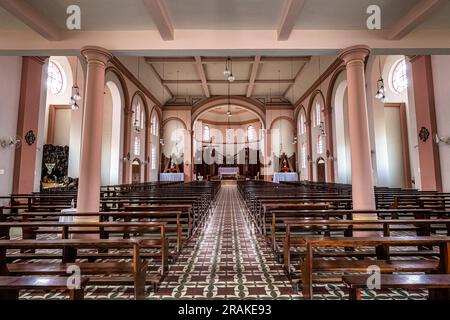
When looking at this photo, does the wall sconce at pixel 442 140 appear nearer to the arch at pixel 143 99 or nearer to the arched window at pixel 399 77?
the arched window at pixel 399 77

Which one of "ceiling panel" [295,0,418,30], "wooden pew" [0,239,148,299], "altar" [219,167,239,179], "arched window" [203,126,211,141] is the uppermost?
"arched window" [203,126,211,141]

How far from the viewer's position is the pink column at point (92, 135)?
5.09 m

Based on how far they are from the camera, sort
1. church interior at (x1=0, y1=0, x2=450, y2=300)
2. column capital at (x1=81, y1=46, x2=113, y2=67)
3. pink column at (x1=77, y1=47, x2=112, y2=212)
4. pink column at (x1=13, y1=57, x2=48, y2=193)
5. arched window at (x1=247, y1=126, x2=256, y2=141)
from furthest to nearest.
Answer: arched window at (x1=247, y1=126, x2=256, y2=141) < pink column at (x1=13, y1=57, x2=48, y2=193) < column capital at (x1=81, y1=46, x2=113, y2=67) < pink column at (x1=77, y1=47, x2=112, y2=212) < church interior at (x1=0, y1=0, x2=450, y2=300)

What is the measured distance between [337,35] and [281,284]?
5125 mm

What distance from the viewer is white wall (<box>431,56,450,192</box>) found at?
7762mm

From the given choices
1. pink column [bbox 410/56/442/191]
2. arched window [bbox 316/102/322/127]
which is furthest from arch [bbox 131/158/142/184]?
pink column [bbox 410/56/442/191]

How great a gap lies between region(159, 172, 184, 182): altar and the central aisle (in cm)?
1463

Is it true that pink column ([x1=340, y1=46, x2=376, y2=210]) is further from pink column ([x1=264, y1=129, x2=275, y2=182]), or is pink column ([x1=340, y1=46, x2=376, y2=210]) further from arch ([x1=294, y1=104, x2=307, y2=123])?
pink column ([x1=264, y1=129, x2=275, y2=182])

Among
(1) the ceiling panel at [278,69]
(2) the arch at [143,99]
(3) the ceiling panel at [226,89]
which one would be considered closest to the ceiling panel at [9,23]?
(2) the arch at [143,99]

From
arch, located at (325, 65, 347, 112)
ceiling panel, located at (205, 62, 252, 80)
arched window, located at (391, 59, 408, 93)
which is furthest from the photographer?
ceiling panel, located at (205, 62, 252, 80)

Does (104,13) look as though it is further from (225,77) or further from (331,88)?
(225,77)

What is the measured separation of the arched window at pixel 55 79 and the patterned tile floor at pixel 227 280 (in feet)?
39.8
